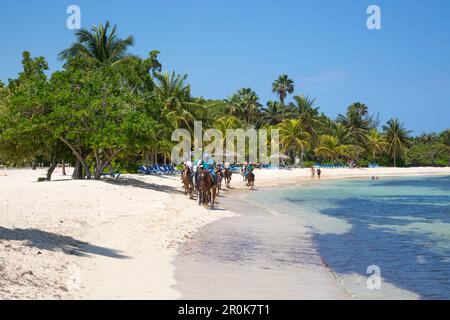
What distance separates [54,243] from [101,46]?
30560 millimetres

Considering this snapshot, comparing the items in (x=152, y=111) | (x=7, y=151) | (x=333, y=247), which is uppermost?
(x=152, y=111)

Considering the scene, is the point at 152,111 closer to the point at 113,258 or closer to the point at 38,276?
the point at 113,258

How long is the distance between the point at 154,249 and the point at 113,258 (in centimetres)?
168

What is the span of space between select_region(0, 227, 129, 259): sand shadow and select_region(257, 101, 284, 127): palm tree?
7765cm

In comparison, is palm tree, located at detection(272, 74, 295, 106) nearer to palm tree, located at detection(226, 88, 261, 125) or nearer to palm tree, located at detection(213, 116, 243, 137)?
palm tree, located at detection(226, 88, 261, 125)

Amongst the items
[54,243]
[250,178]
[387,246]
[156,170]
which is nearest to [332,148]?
[156,170]

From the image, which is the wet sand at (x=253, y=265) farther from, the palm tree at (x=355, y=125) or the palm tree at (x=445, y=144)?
the palm tree at (x=445, y=144)

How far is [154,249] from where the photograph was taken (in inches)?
443

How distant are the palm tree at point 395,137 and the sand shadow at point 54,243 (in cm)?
8994

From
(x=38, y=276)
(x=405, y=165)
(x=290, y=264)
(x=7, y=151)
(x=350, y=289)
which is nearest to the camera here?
(x=38, y=276)

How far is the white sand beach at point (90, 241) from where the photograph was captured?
7.34m
